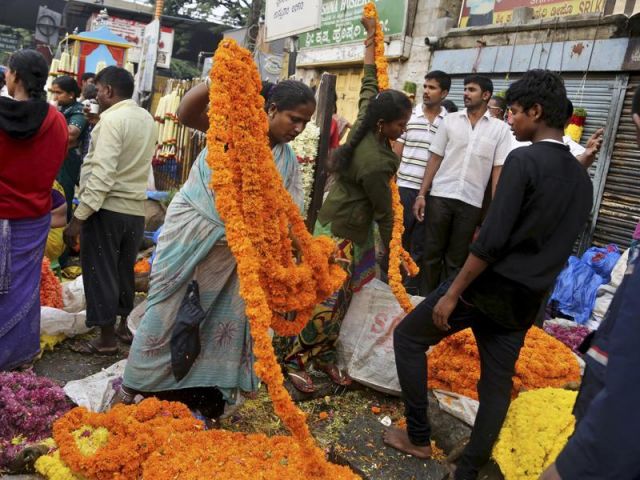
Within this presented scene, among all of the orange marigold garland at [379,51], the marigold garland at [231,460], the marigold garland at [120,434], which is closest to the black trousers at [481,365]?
the marigold garland at [231,460]

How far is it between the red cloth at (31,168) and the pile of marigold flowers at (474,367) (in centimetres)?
290

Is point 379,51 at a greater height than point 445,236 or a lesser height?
greater

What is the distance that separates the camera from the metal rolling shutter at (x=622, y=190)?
6.76 m

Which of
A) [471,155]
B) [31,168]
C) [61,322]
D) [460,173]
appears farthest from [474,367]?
[31,168]

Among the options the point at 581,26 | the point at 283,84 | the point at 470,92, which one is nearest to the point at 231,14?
the point at 581,26

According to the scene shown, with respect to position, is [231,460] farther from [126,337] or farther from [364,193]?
[126,337]

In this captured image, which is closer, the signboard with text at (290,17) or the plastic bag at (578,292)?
the signboard with text at (290,17)

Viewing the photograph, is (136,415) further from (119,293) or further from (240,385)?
(119,293)

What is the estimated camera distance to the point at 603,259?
6316 millimetres

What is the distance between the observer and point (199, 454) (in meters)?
2.74

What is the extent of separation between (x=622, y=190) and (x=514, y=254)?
5021mm

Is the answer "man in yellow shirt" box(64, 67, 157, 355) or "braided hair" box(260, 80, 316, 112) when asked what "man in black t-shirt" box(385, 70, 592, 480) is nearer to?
"braided hair" box(260, 80, 316, 112)

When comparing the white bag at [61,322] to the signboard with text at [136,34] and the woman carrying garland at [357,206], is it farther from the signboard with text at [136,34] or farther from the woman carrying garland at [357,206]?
the signboard with text at [136,34]

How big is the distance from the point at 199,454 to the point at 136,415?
1.49 feet
